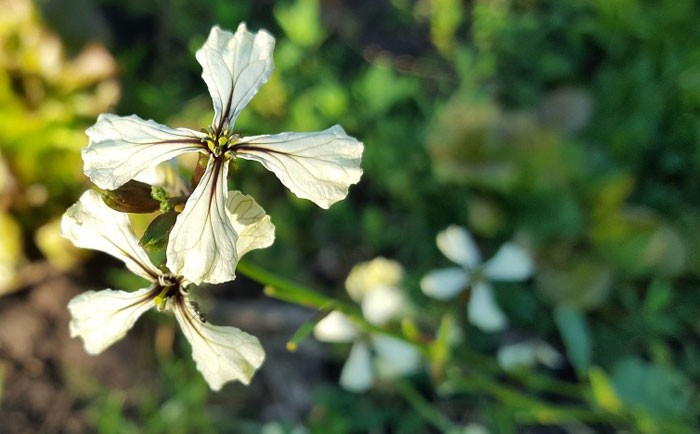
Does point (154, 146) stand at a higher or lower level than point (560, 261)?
Result: higher

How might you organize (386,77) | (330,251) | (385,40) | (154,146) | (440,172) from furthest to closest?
(385,40), (330,251), (386,77), (440,172), (154,146)

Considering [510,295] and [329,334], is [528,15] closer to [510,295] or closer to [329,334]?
[510,295]

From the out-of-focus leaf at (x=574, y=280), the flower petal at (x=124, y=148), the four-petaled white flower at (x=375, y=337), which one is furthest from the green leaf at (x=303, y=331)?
the out-of-focus leaf at (x=574, y=280)

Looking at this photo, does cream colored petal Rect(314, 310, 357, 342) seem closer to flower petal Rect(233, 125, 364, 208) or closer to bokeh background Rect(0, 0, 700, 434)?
bokeh background Rect(0, 0, 700, 434)

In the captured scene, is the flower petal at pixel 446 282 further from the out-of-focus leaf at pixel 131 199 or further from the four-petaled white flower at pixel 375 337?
the out-of-focus leaf at pixel 131 199

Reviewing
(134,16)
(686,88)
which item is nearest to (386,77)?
(686,88)

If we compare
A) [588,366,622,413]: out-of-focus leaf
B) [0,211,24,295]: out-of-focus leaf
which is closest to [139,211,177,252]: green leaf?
[588,366,622,413]: out-of-focus leaf

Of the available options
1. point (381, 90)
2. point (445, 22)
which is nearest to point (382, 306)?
point (381, 90)

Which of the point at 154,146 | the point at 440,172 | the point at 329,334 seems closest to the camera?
the point at 154,146
